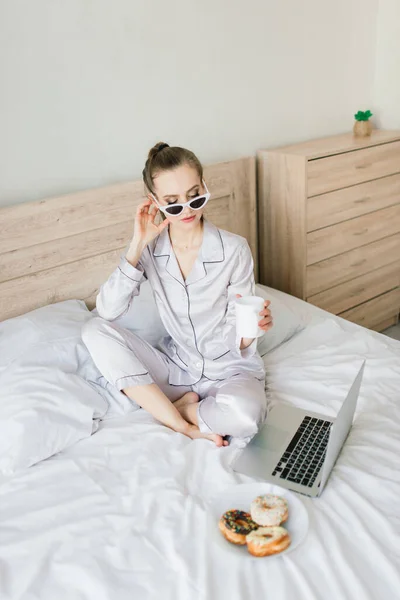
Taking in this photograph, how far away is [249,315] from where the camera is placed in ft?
4.91

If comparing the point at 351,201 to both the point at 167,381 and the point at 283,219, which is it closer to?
the point at 283,219

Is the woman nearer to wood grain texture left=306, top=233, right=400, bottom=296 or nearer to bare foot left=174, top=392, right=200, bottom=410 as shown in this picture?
bare foot left=174, top=392, right=200, bottom=410

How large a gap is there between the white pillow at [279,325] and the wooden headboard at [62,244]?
651 mm

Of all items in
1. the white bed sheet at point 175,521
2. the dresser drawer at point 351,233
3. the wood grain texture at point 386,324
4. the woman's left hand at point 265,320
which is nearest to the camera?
the white bed sheet at point 175,521

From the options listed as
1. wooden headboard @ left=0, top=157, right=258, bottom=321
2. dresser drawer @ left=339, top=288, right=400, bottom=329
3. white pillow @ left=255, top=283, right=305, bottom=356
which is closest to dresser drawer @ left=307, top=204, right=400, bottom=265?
dresser drawer @ left=339, top=288, right=400, bottom=329

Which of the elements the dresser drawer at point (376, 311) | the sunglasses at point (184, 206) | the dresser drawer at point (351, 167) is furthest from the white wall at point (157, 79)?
the dresser drawer at point (376, 311)

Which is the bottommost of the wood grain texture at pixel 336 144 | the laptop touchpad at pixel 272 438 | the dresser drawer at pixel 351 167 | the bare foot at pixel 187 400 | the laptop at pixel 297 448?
the bare foot at pixel 187 400

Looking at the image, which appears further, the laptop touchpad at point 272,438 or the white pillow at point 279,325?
the white pillow at point 279,325

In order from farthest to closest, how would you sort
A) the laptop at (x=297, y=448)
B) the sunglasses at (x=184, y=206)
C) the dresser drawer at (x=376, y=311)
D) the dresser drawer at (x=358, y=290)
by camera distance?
the dresser drawer at (x=376, y=311) < the dresser drawer at (x=358, y=290) < the sunglasses at (x=184, y=206) < the laptop at (x=297, y=448)

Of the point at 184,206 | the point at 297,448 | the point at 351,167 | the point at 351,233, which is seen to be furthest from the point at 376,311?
the point at 184,206

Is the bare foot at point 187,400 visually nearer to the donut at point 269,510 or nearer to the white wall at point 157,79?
the donut at point 269,510

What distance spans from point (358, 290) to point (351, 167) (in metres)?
0.67

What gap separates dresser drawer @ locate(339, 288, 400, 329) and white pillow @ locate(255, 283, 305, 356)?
806 mm

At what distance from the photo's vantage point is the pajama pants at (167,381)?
166 cm
